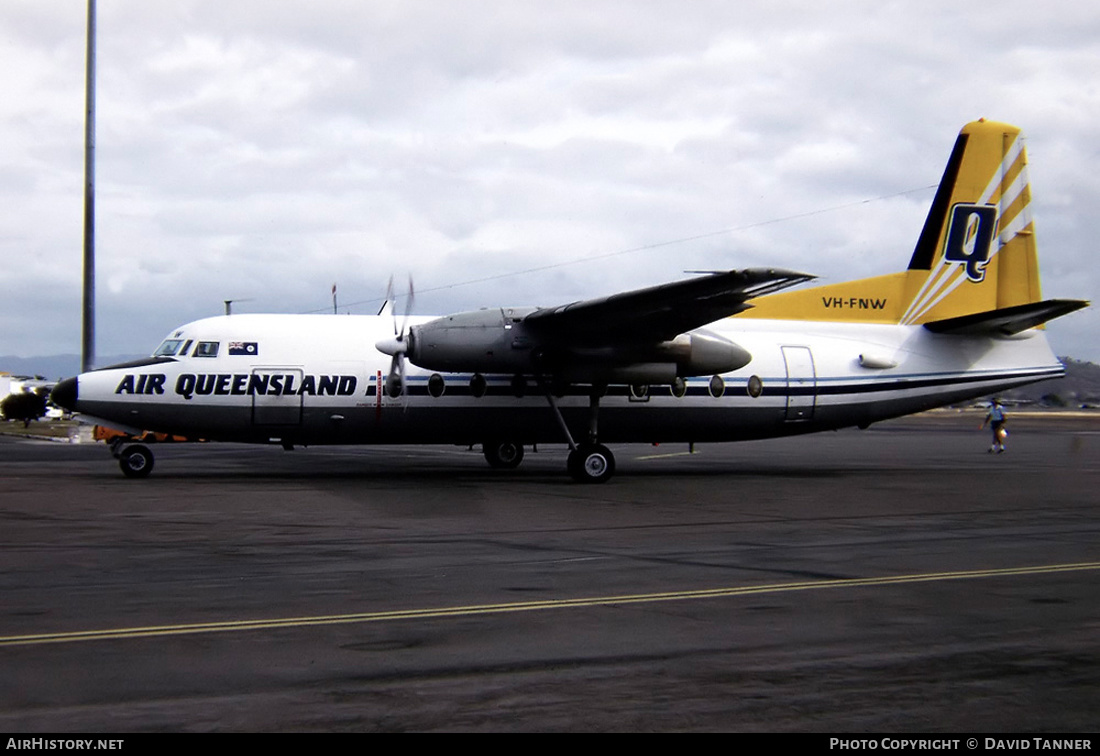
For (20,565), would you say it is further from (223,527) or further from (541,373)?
(541,373)

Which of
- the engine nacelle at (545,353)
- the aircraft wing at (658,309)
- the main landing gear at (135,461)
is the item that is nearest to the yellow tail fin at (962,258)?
the engine nacelle at (545,353)

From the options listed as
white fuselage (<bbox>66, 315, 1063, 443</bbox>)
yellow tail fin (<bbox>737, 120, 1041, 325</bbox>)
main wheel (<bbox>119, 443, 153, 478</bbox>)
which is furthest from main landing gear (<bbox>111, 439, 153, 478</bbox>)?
yellow tail fin (<bbox>737, 120, 1041, 325</bbox>)

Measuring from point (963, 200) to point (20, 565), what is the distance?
74.6 feet

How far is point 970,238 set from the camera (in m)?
25.9

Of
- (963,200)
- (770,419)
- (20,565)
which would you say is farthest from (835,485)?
(20,565)

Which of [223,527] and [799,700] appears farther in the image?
[223,527]

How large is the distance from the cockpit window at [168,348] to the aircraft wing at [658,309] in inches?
287

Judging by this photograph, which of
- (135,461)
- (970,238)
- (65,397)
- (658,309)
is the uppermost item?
(970,238)

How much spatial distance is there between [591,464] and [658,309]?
3635mm

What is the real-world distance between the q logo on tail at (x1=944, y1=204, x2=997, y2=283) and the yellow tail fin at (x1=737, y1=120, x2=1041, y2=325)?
25 millimetres

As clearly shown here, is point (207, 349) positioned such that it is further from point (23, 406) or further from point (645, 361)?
point (23, 406)

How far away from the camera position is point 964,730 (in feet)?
17.7

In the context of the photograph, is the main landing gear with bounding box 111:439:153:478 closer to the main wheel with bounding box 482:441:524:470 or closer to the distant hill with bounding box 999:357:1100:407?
the main wheel with bounding box 482:441:524:470

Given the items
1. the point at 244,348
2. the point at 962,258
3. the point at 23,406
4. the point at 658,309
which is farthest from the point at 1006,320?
the point at 23,406
